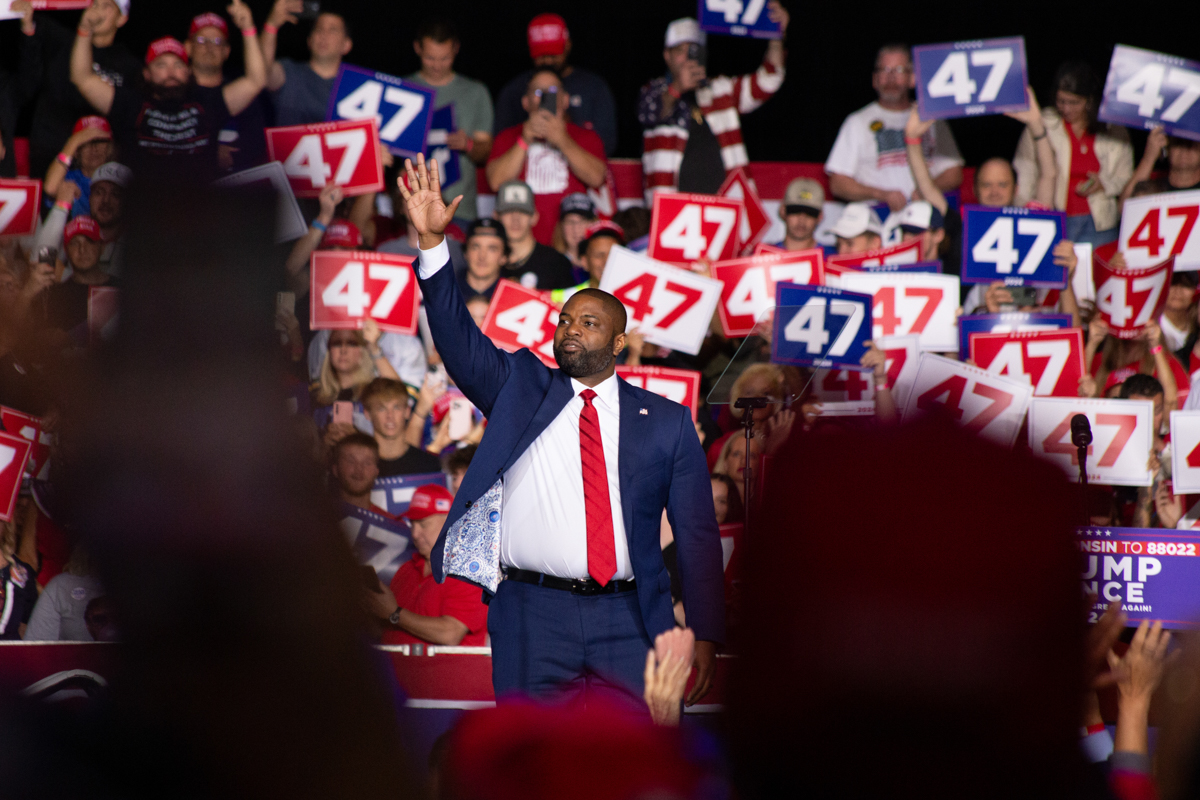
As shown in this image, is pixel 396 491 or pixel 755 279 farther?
pixel 755 279

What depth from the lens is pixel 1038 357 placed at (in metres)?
6.30

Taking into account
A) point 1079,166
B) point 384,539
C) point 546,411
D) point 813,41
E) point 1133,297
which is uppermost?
point 813,41

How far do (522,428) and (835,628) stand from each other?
9.36 feet

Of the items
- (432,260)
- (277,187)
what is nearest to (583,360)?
(432,260)

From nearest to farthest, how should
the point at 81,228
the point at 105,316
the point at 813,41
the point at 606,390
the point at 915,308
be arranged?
the point at 105,316
the point at 606,390
the point at 81,228
the point at 915,308
the point at 813,41

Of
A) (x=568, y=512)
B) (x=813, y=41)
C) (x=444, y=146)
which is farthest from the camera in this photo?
(x=813, y=41)

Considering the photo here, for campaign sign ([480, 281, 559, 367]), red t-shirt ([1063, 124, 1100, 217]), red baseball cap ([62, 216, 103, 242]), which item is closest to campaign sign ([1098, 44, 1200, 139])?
red t-shirt ([1063, 124, 1100, 217])

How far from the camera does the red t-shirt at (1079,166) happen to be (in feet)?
25.9

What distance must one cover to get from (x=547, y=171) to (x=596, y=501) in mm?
4511

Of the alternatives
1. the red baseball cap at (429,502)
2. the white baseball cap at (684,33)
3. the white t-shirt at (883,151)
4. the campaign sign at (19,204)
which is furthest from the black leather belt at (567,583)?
the white baseball cap at (684,33)

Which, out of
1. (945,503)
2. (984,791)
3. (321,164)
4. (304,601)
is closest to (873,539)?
(945,503)

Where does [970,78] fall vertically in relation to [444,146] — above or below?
above

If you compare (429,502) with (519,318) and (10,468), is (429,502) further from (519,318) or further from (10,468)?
(10,468)

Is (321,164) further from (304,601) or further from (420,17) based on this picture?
(304,601)
